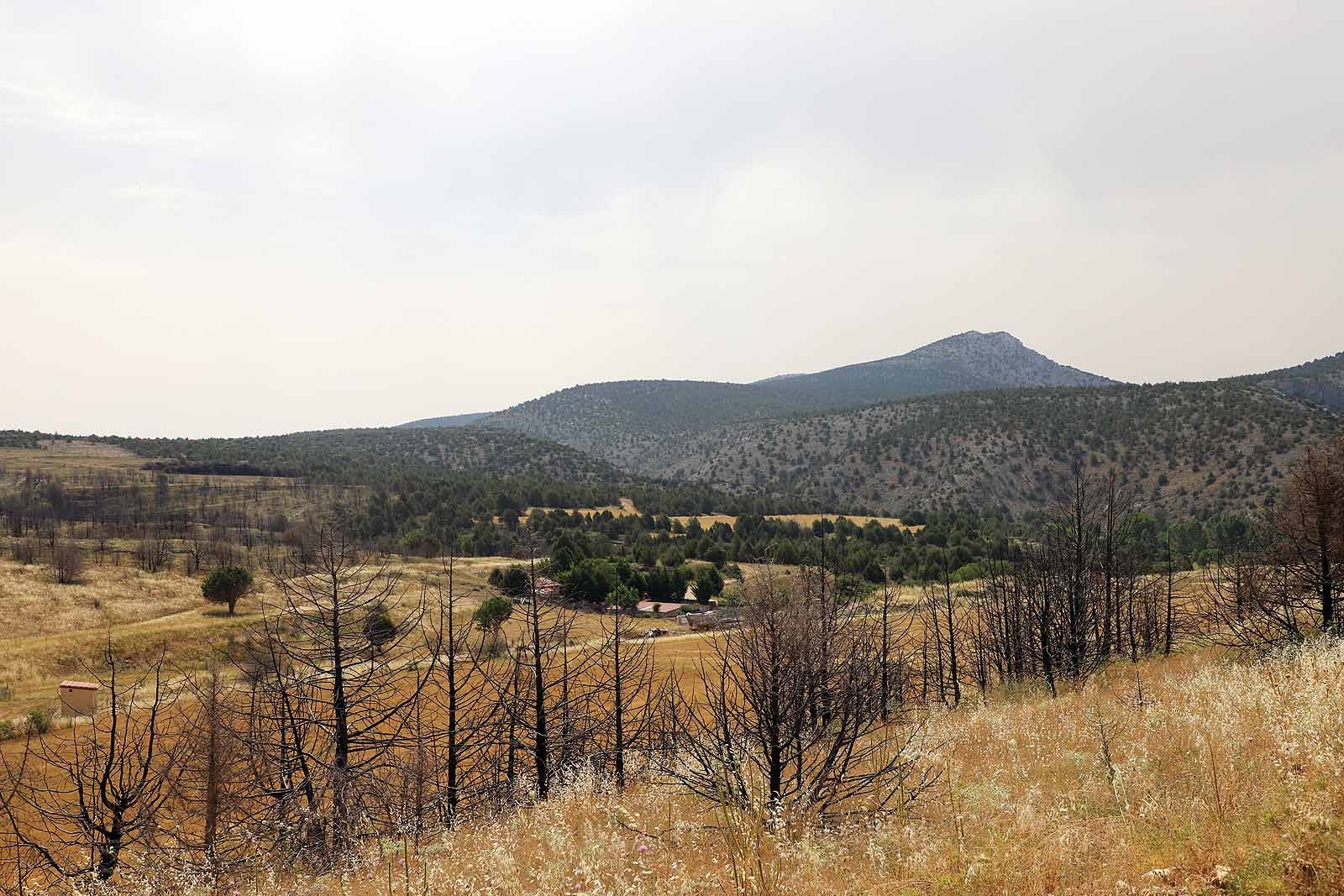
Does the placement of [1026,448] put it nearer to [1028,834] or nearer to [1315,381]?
[1315,381]

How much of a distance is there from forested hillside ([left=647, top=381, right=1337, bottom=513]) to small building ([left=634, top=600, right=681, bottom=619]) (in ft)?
158

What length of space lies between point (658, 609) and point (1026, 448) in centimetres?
8208

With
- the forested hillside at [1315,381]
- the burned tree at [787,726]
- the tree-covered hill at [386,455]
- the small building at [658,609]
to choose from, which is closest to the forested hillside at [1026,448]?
the forested hillside at [1315,381]

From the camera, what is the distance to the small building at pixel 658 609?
55.1 m

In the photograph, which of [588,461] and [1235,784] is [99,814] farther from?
[588,461]

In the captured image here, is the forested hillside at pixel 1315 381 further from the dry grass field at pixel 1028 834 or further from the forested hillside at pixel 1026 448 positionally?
the dry grass field at pixel 1028 834

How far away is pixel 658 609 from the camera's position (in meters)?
55.9

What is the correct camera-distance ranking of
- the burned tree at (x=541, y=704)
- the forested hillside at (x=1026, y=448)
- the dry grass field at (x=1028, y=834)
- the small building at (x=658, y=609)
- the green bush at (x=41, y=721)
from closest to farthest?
the dry grass field at (x=1028, y=834) → the burned tree at (x=541, y=704) → the green bush at (x=41, y=721) → the small building at (x=658, y=609) → the forested hillside at (x=1026, y=448)

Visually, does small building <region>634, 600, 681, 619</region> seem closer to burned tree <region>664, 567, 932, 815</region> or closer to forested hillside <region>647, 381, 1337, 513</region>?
burned tree <region>664, 567, 932, 815</region>

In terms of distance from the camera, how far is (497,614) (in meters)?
33.4

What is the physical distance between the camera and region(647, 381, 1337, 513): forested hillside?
277ft

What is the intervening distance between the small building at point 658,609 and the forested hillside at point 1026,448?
48016 mm

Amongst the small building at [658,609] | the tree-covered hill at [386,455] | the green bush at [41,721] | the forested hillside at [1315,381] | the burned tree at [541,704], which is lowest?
the small building at [658,609]

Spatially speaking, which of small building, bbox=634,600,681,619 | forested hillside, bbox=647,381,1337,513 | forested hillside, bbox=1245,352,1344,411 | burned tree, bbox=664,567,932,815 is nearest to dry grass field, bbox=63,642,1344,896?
burned tree, bbox=664,567,932,815
